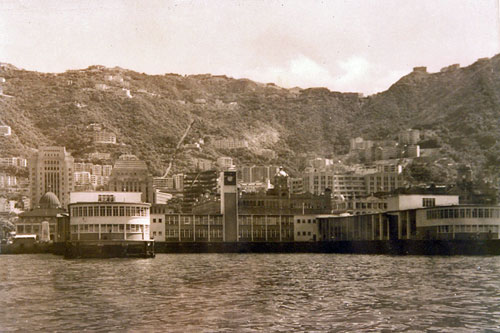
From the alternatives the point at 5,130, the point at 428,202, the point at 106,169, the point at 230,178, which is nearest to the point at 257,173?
the point at 230,178

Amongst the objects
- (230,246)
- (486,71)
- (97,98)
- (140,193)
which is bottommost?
(230,246)

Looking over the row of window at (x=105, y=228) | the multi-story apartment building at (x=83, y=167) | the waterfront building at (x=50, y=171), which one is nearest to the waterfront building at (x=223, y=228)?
the row of window at (x=105, y=228)

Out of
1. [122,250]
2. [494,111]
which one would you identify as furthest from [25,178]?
[494,111]

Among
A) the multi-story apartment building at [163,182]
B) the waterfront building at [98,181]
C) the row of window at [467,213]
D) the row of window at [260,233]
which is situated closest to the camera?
the waterfront building at [98,181]

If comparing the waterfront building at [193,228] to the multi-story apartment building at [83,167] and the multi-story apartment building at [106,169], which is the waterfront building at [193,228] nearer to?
the multi-story apartment building at [106,169]

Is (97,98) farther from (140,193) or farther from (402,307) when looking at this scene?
(402,307)

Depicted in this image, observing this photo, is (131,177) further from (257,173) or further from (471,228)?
(257,173)
